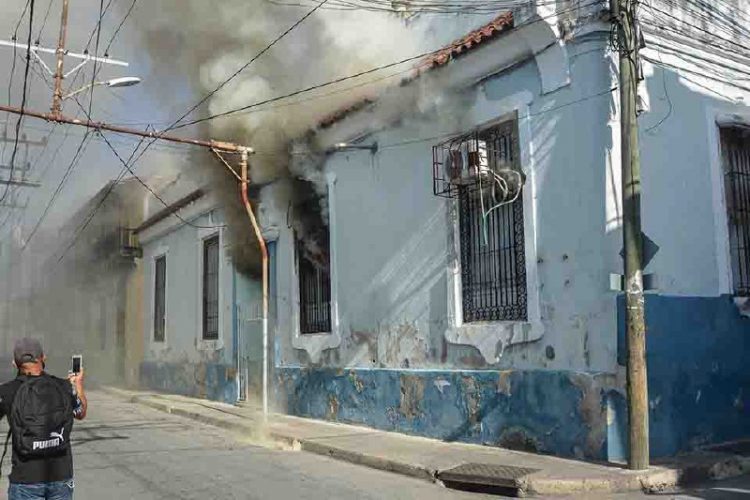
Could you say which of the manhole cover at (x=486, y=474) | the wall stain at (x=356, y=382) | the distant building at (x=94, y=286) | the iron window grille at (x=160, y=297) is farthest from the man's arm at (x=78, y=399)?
the distant building at (x=94, y=286)

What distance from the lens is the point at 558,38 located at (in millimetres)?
8016

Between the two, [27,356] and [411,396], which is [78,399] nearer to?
[27,356]

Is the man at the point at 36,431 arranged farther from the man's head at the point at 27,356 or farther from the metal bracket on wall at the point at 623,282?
the metal bracket on wall at the point at 623,282

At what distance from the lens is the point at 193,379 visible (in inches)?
688

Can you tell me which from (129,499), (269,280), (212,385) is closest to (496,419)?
(129,499)

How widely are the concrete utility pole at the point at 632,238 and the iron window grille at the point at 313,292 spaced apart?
6.08 m

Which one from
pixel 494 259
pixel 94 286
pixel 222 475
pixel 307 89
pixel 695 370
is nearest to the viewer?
pixel 222 475

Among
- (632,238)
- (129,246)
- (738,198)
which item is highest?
(129,246)

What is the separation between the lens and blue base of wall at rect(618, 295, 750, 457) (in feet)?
24.5

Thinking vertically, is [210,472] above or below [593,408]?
below

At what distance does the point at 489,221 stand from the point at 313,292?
177 inches

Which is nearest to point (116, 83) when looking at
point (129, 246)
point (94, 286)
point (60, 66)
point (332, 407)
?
point (60, 66)

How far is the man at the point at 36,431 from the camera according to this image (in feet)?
11.2

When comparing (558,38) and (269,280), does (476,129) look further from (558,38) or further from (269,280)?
(269,280)
